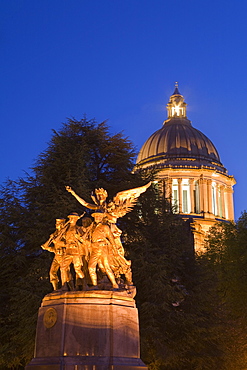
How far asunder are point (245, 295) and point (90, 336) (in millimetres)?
19849

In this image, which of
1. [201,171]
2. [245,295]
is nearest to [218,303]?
[245,295]

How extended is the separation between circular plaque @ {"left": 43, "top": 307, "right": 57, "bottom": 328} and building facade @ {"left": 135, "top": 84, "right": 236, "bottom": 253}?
138 ft

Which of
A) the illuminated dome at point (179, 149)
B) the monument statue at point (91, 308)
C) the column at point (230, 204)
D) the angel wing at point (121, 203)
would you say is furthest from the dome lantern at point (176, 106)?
the monument statue at point (91, 308)

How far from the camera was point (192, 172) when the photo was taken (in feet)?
204

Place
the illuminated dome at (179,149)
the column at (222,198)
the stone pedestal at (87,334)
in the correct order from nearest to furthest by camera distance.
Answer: the stone pedestal at (87,334)
the illuminated dome at (179,149)
the column at (222,198)

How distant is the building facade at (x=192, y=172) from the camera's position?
6128 centimetres

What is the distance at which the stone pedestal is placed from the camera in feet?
53.3

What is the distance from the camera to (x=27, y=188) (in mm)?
28438

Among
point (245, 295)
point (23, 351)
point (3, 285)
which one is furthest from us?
point (245, 295)

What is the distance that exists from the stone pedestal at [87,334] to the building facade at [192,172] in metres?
41.9

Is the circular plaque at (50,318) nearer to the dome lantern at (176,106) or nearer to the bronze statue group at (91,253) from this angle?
the bronze statue group at (91,253)

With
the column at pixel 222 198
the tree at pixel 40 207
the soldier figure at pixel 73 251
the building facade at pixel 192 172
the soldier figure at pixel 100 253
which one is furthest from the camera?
the column at pixel 222 198

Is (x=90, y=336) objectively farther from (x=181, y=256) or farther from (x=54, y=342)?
(x=181, y=256)

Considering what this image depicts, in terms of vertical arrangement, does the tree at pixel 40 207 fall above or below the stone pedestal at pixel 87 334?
above
